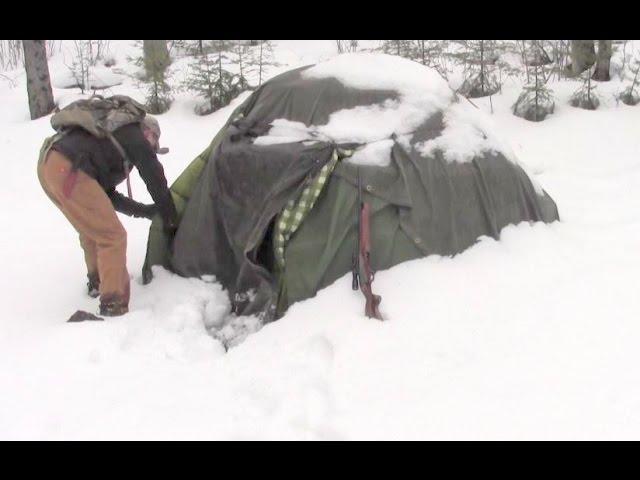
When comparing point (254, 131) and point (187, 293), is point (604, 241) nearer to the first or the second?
point (254, 131)

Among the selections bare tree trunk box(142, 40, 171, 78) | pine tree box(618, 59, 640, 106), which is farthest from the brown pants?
pine tree box(618, 59, 640, 106)

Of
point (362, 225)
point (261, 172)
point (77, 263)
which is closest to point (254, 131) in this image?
point (261, 172)

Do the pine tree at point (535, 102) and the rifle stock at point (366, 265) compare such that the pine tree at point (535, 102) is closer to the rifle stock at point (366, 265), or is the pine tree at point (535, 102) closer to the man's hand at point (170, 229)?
the rifle stock at point (366, 265)

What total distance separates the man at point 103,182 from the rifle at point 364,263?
1.11 m

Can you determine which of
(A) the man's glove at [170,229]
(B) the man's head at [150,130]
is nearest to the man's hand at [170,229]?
(A) the man's glove at [170,229]

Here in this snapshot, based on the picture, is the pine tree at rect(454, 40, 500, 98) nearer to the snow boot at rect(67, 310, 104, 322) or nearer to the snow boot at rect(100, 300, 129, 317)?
the snow boot at rect(100, 300, 129, 317)

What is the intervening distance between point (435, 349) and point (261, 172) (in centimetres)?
130

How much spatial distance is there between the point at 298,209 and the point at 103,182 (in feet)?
3.44

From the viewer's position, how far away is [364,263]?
118 inches

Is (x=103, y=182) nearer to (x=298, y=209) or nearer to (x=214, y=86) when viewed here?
(x=298, y=209)

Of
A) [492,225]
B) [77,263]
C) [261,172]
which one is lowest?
[77,263]

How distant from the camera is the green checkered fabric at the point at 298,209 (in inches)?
124

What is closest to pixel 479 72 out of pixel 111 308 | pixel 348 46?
pixel 348 46
